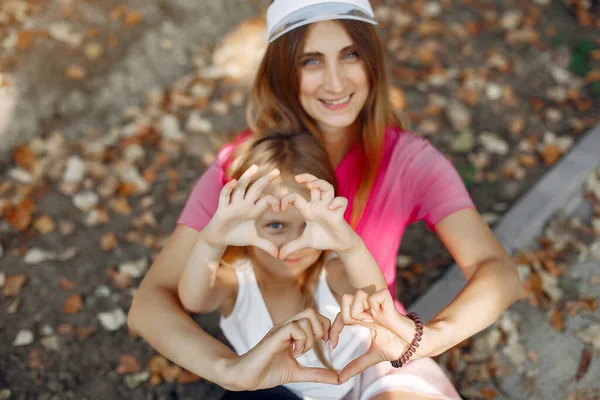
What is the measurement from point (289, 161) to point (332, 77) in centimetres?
41

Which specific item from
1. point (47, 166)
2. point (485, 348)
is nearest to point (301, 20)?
point (485, 348)

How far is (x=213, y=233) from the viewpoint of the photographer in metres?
1.89

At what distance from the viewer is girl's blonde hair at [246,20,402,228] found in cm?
237

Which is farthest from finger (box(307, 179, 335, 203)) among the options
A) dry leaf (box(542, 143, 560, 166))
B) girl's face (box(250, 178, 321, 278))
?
dry leaf (box(542, 143, 560, 166))

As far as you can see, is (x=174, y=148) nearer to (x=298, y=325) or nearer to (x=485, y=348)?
(x=485, y=348)

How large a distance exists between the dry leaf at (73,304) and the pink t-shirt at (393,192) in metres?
1.31

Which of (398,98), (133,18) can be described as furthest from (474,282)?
(133,18)

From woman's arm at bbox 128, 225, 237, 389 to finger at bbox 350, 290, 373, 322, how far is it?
1.47ft

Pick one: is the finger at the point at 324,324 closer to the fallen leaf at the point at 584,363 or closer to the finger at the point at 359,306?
the finger at the point at 359,306

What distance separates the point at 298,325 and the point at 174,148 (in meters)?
2.71

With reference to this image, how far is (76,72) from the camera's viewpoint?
14.8ft

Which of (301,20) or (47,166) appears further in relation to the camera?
(47,166)

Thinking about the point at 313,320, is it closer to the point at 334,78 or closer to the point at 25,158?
the point at 334,78

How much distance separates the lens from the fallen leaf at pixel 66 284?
3.47 meters
